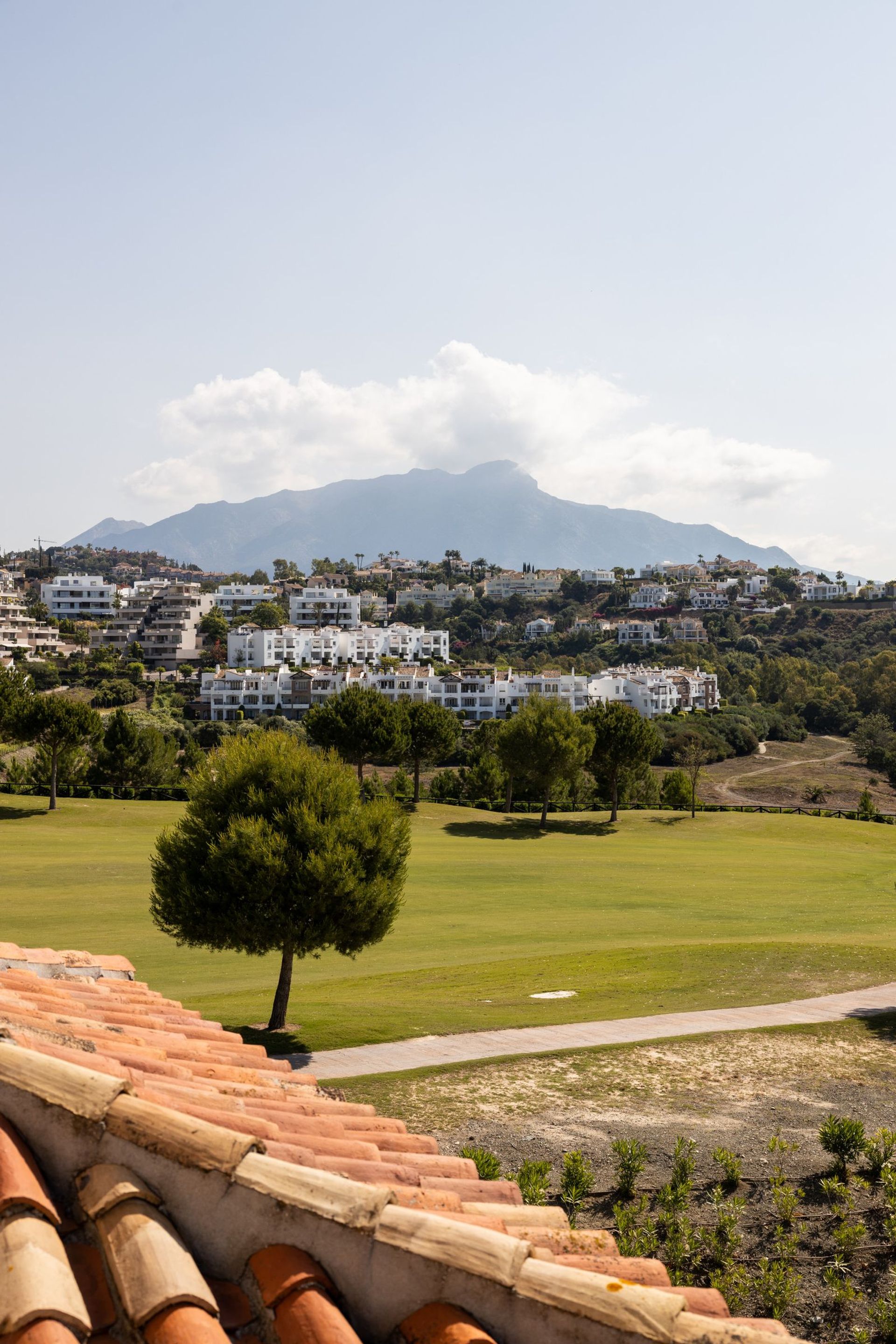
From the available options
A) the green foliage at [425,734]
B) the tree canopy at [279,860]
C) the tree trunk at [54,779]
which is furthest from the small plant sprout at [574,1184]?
the green foliage at [425,734]

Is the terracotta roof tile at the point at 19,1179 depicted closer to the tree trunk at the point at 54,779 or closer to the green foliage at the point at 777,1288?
the green foliage at the point at 777,1288

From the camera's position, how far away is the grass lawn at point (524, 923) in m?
23.7

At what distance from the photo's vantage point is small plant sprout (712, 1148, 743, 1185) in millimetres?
12352

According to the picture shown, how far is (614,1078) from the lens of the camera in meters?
16.8

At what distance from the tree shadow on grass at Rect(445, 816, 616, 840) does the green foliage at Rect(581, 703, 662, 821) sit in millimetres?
2845

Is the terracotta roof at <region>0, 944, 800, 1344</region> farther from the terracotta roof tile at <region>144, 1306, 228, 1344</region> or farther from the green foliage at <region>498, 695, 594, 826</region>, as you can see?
the green foliage at <region>498, 695, 594, 826</region>

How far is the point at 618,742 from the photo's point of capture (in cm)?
7019

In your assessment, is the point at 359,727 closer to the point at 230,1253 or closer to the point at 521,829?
the point at 521,829

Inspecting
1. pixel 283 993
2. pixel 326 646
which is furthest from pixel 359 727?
pixel 326 646

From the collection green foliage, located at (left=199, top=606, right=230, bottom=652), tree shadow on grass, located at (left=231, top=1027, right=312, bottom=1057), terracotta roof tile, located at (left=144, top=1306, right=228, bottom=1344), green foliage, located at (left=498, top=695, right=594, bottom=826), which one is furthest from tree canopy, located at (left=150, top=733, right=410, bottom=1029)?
green foliage, located at (left=199, top=606, right=230, bottom=652)

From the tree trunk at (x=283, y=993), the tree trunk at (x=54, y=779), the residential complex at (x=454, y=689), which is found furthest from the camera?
the residential complex at (x=454, y=689)

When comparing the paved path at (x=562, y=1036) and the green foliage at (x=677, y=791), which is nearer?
the paved path at (x=562, y=1036)

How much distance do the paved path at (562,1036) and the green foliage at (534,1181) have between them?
18.5 ft

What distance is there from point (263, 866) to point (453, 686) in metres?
120
